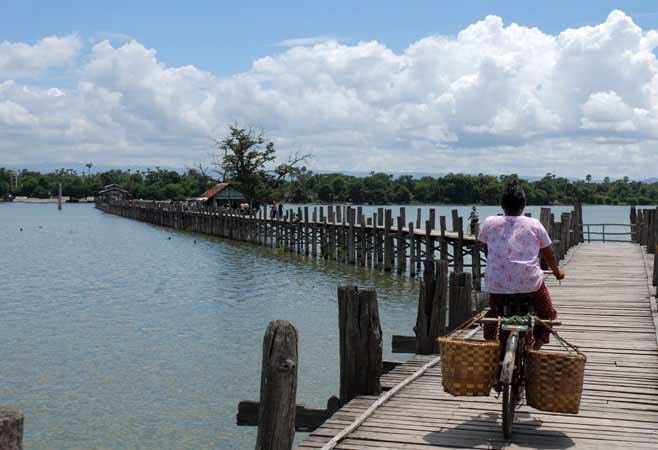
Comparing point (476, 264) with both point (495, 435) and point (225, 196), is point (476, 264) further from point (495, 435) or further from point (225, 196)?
point (225, 196)

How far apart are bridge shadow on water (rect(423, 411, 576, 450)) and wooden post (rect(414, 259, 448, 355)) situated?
2948 mm

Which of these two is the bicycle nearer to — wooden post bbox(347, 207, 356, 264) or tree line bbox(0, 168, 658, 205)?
wooden post bbox(347, 207, 356, 264)

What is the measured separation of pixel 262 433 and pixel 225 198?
7096 cm

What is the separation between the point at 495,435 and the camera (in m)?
6.05

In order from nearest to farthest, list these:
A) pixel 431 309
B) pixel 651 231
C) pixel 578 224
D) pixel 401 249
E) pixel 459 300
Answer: pixel 431 309 < pixel 459 300 < pixel 651 231 < pixel 578 224 < pixel 401 249

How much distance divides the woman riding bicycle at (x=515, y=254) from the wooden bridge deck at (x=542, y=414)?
2.44ft

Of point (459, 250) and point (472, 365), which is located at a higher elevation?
point (472, 365)

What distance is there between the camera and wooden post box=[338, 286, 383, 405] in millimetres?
7676

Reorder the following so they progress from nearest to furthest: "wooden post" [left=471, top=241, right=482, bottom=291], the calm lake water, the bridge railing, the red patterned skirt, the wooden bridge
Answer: the red patterned skirt < the calm lake water < "wooden post" [left=471, top=241, right=482, bottom=291] < the wooden bridge < the bridge railing

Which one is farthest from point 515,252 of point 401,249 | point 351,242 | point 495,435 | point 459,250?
point 351,242

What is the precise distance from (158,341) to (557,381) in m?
13.6

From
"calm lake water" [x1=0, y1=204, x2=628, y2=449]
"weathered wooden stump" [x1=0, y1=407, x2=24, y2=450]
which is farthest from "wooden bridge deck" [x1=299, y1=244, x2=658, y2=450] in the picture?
"calm lake water" [x1=0, y1=204, x2=628, y2=449]

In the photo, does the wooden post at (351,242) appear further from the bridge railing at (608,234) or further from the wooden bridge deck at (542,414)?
the wooden bridge deck at (542,414)

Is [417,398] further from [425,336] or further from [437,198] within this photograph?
[437,198]
